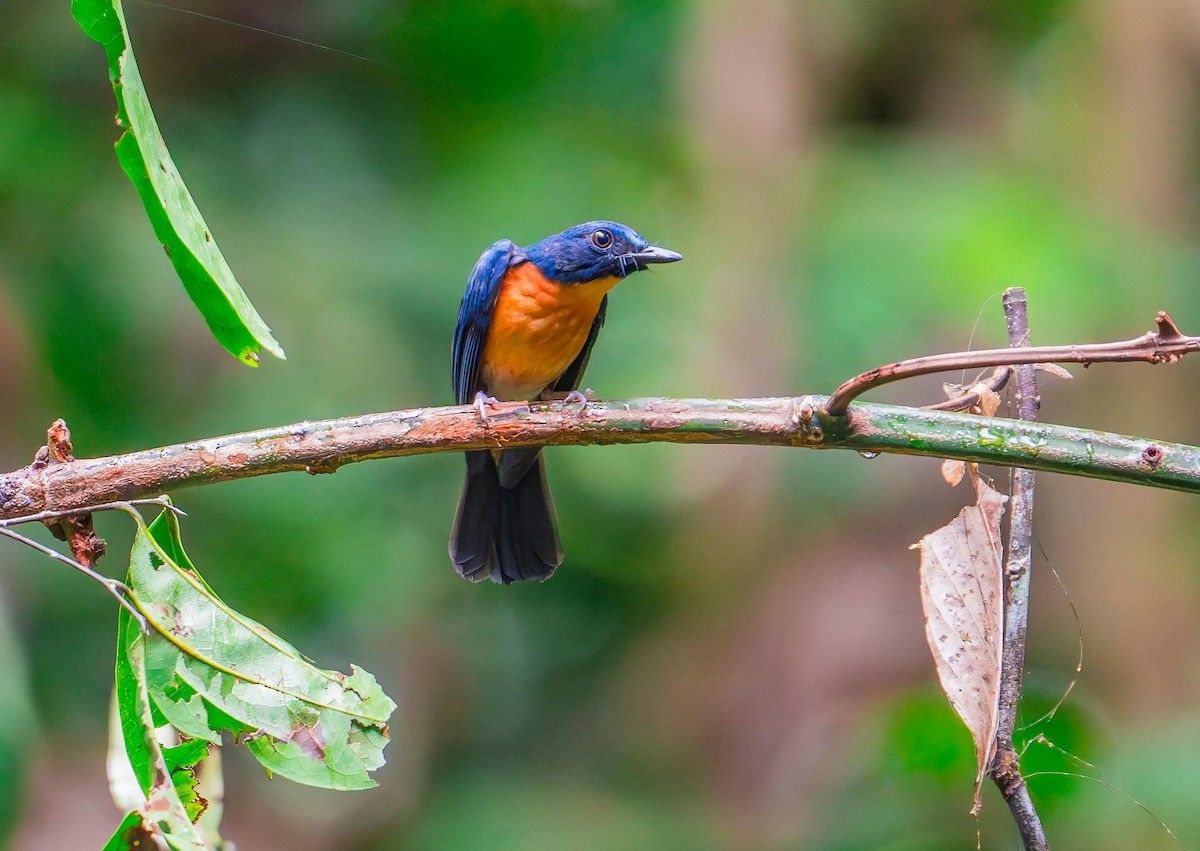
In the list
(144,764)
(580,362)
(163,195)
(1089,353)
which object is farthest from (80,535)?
(580,362)

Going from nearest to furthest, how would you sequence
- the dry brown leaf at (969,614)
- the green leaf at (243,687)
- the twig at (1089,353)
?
the twig at (1089,353)
the dry brown leaf at (969,614)
the green leaf at (243,687)

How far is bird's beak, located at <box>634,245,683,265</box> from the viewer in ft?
11.9

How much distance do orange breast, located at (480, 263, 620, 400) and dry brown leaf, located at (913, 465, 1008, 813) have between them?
2242mm

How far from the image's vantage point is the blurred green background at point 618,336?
17.0 ft

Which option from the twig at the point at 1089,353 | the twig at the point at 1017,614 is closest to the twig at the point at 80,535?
the twig at the point at 1089,353

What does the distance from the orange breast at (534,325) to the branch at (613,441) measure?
1685 millimetres

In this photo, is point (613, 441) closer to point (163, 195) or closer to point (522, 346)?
point (163, 195)

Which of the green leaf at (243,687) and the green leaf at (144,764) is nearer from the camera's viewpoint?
the green leaf at (144,764)

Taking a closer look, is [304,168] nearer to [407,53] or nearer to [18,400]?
[407,53]

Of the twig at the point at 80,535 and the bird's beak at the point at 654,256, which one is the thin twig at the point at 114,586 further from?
the bird's beak at the point at 654,256

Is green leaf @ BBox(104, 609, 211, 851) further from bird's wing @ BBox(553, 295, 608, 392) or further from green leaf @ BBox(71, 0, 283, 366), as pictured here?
bird's wing @ BBox(553, 295, 608, 392)

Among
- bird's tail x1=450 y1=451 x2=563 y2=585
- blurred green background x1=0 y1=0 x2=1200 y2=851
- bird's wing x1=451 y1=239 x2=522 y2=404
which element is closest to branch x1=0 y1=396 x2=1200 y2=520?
bird's tail x1=450 y1=451 x2=563 y2=585

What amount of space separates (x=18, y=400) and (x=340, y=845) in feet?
8.46

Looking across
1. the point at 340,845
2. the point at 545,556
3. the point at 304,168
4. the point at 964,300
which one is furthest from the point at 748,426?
the point at 304,168
